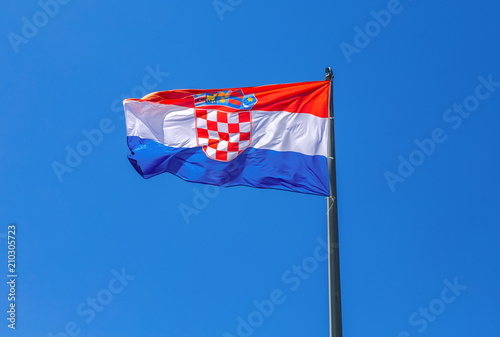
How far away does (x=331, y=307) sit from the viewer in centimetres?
930

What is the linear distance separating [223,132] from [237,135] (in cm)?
35

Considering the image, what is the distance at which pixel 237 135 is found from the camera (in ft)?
42.2

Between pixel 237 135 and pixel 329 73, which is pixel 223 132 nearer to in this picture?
pixel 237 135

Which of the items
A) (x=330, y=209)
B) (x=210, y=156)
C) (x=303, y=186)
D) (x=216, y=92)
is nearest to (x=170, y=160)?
(x=210, y=156)

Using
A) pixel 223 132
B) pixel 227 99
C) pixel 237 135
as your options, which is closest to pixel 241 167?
pixel 237 135

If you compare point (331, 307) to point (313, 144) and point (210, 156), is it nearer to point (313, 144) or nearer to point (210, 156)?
point (313, 144)

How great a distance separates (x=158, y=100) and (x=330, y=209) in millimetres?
5663

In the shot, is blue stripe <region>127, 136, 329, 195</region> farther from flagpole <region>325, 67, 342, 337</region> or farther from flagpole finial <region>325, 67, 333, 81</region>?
flagpole finial <region>325, 67, 333, 81</region>

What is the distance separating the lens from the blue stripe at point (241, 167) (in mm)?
11641

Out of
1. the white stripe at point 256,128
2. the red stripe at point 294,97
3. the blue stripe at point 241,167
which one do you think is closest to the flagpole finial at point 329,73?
the red stripe at point 294,97

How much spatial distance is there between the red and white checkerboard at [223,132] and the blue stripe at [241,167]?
172 millimetres

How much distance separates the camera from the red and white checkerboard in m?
12.7

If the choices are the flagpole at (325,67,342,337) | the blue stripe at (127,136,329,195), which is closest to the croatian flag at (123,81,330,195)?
the blue stripe at (127,136,329,195)

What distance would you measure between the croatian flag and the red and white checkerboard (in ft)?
0.07
